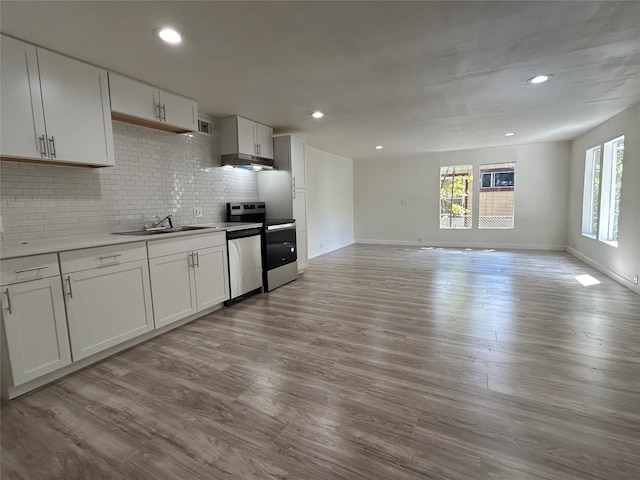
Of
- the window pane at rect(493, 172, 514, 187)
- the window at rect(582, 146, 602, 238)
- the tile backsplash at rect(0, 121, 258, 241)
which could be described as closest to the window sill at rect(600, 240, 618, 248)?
the window at rect(582, 146, 602, 238)

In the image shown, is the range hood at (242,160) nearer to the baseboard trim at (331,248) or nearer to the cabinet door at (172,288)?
the cabinet door at (172,288)

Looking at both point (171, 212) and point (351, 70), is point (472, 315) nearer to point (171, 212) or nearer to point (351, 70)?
point (351, 70)

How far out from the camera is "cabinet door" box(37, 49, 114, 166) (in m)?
2.31

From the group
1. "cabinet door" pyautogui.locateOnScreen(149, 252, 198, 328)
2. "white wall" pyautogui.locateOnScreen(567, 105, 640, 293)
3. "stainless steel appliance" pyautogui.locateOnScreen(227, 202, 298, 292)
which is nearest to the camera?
"cabinet door" pyautogui.locateOnScreen(149, 252, 198, 328)

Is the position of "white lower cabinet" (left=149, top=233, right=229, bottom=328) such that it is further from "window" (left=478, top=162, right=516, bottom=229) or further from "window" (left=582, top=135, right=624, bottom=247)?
"window" (left=478, top=162, right=516, bottom=229)

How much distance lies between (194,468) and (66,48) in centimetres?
293

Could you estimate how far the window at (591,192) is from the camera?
5.46 metres

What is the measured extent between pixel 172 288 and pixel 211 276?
51 cm

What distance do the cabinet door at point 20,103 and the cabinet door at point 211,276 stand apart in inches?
60.5

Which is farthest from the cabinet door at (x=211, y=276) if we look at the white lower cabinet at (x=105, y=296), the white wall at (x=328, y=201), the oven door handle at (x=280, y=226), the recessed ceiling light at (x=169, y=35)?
the white wall at (x=328, y=201)

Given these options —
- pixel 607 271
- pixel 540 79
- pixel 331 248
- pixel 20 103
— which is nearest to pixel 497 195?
pixel 607 271

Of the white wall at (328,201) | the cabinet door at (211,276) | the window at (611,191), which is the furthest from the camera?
the white wall at (328,201)

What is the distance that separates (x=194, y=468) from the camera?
145 centimetres

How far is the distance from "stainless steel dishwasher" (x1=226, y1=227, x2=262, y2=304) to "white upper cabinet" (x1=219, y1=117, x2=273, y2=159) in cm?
111
